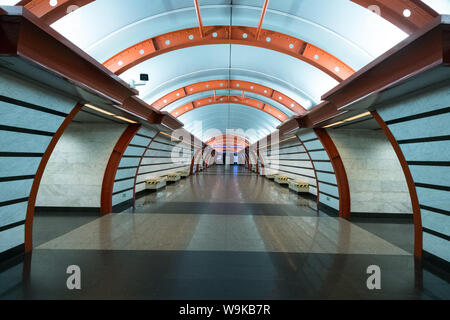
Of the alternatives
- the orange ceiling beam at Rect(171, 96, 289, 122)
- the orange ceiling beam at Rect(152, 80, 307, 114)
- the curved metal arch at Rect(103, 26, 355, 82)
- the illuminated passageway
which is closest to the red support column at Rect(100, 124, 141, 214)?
the illuminated passageway

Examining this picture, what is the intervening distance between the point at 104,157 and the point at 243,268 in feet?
22.1

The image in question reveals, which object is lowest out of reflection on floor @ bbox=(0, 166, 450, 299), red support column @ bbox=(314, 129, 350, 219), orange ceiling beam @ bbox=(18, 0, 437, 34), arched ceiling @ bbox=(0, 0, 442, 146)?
reflection on floor @ bbox=(0, 166, 450, 299)

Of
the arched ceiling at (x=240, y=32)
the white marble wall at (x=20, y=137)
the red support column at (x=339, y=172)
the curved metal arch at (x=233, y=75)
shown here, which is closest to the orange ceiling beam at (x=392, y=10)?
the arched ceiling at (x=240, y=32)

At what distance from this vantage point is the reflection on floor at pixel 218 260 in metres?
3.32

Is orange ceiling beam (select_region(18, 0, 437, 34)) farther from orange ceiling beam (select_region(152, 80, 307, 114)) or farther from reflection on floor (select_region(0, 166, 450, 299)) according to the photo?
orange ceiling beam (select_region(152, 80, 307, 114))

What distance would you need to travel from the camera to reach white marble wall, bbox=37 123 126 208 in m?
7.73

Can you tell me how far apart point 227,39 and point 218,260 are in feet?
20.0

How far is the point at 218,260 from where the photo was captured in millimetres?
4340

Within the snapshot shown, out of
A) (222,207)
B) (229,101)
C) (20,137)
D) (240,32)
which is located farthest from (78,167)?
(229,101)

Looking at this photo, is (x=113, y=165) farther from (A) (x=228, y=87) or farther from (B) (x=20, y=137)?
(A) (x=228, y=87)

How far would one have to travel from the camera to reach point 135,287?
334 centimetres

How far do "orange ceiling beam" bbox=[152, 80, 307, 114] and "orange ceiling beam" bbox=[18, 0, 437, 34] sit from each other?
253 inches
